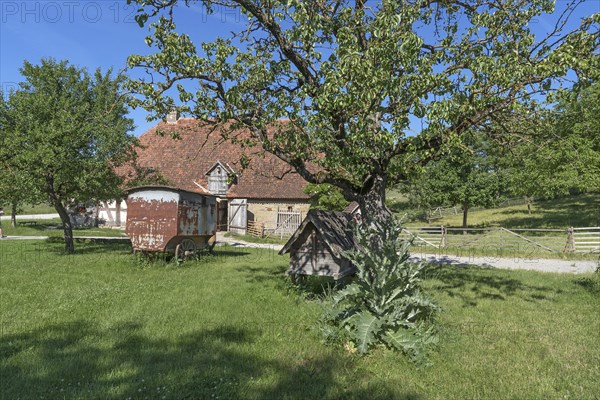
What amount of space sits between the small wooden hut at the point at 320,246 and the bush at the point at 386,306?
152 centimetres

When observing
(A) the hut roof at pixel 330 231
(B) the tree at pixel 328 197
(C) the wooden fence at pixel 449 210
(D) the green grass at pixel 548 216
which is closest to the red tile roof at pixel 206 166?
(B) the tree at pixel 328 197

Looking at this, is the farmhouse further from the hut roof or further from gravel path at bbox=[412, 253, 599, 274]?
the hut roof

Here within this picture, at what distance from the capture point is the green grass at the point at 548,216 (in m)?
32.5

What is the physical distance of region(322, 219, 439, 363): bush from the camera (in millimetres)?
5699

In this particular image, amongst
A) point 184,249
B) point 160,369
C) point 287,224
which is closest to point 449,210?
point 287,224

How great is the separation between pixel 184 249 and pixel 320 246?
295 inches

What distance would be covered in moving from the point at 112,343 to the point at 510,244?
64.5ft

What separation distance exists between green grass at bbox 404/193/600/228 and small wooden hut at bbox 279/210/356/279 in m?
21.7

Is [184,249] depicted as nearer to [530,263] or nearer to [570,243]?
[530,263]

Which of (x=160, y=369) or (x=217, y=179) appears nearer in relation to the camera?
(x=160, y=369)

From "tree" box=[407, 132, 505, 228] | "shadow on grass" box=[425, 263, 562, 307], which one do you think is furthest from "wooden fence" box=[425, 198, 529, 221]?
"shadow on grass" box=[425, 263, 562, 307]

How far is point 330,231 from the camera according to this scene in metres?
8.20

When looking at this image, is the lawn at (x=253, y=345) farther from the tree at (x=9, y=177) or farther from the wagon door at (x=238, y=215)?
the wagon door at (x=238, y=215)

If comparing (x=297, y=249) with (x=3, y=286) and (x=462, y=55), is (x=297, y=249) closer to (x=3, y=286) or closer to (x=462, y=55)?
(x=462, y=55)
